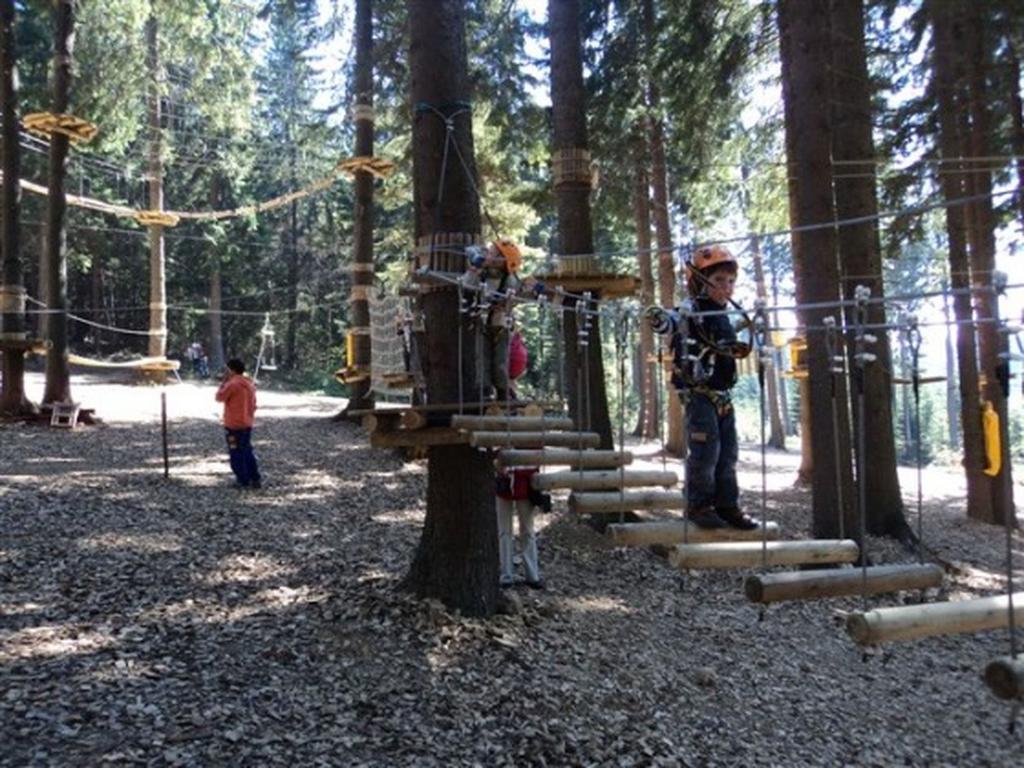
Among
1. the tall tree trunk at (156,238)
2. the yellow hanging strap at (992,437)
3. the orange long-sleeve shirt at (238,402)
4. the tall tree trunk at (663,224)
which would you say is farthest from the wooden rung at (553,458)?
the tall tree trunk at (156,238)

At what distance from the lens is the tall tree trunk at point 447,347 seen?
15.6 feet

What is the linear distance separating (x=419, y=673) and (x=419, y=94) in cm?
340

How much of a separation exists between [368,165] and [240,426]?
507 cm

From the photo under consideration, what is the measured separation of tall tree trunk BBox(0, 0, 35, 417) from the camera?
10.2 m

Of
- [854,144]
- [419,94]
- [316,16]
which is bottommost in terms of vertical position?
[419,94]

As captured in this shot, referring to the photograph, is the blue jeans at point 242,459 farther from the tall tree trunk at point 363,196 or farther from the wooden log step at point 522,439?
the wooden log step at point 522,439

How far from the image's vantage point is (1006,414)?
2.69m

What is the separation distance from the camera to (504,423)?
4.54 metres

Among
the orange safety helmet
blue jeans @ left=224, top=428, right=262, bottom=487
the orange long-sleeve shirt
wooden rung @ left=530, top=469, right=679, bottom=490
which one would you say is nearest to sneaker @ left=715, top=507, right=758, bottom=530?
wooden rung @ left=530, top=469, right=679, bottom=490

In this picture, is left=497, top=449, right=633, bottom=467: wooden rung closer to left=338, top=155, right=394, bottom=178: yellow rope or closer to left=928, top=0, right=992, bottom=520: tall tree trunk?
left=928, top=0, right=992, bottom=520: tall tree trunk

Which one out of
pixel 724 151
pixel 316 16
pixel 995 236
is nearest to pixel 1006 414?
pixel 995 236

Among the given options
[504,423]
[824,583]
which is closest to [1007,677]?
[824,583]

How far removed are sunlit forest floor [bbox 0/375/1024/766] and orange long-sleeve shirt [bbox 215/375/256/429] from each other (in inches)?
26.1

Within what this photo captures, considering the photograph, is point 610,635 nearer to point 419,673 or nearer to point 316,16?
point 419,673
